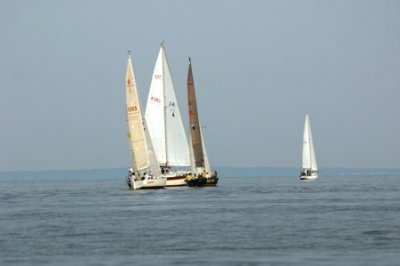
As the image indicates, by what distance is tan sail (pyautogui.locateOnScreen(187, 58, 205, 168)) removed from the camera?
117438 mm

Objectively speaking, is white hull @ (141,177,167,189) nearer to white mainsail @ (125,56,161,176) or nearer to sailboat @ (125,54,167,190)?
sailboat @ (125,54,167,190)

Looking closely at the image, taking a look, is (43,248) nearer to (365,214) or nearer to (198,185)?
(365,214)

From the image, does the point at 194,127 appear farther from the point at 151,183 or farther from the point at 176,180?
the point at 151,183

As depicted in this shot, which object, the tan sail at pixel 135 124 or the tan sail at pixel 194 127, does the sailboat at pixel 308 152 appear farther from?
the tan sail at pixel 135 124

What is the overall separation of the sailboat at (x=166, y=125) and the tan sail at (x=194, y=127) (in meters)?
1.09

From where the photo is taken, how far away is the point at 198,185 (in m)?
118

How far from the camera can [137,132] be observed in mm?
108312

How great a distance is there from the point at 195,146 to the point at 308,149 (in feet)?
183

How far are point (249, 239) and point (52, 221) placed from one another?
20237mm

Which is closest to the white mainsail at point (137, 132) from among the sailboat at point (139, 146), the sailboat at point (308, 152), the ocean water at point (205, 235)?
the sailboat at point (139, 146)

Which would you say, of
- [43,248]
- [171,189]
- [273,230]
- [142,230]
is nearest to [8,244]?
[43,248]

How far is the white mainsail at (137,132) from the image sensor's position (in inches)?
4218

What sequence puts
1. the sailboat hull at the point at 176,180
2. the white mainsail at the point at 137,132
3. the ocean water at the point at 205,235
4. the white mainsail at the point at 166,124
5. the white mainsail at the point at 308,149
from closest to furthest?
the ocean water at the point at 205,235
the white mainsail at the point at 137,132
the sailboat hull at the point at 176,180
the white mainsail at the point at 166,124
the white mainsail at the point at 308,149

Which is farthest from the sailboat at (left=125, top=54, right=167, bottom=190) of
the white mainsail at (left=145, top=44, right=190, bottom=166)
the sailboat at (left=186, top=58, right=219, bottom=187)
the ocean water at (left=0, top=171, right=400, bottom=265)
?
the ocean water at (left=0, top=171, right=400, bottom=265)
